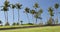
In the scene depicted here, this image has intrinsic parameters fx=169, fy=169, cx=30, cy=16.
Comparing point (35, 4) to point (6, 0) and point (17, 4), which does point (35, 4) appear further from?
point (6, 0)

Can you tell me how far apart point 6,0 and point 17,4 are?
17.0 metres

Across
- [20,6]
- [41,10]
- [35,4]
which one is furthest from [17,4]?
[41,10]

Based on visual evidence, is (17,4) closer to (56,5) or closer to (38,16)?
(38,16)

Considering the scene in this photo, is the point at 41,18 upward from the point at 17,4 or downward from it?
downward

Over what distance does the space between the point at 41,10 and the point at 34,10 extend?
4868 millimetres

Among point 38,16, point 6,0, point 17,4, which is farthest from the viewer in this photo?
point 38,16

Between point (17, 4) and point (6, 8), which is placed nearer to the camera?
point (6, 8)

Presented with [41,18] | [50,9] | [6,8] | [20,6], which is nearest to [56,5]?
[50,9]

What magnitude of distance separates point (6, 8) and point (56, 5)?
34.2 m

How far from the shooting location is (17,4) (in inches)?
3888

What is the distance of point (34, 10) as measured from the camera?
10625 centimetres

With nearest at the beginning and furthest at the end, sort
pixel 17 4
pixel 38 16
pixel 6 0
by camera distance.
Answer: pixel 6 0
pixel 17 4
pixel 38 16

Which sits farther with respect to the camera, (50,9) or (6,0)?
(50,9)

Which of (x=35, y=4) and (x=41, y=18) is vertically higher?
(x=35, y=4)
